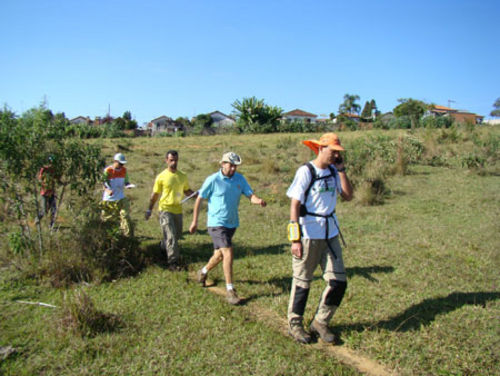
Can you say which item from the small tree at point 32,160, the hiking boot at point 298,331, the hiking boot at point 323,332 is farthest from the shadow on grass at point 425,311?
the small tree at point 32,160

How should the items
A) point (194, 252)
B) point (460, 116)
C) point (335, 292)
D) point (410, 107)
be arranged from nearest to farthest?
point (335, 292) → point (194, 252) → point (410, 107) → point (460, 116)

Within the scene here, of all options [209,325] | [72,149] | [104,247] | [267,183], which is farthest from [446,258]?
[267,183]

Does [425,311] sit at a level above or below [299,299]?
below

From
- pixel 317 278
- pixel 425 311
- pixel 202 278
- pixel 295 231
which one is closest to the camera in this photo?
pixel 295 231

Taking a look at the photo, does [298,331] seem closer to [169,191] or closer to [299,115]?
[169,191]

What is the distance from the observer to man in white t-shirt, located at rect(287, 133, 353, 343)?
3832 millimetres

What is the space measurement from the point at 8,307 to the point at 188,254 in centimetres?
292

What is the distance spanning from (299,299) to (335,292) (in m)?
0.37

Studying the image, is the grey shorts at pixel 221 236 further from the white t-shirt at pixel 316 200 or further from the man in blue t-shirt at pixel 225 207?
the white t-shirt at pixel 316 200

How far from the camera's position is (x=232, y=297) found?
4.96 meters

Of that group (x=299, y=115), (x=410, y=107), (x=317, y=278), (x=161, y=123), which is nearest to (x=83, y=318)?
(x=317, y=278)

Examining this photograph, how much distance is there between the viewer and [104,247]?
18.8 feet

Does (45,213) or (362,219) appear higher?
(45,213)

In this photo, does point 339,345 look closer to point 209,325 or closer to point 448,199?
point 209,325
